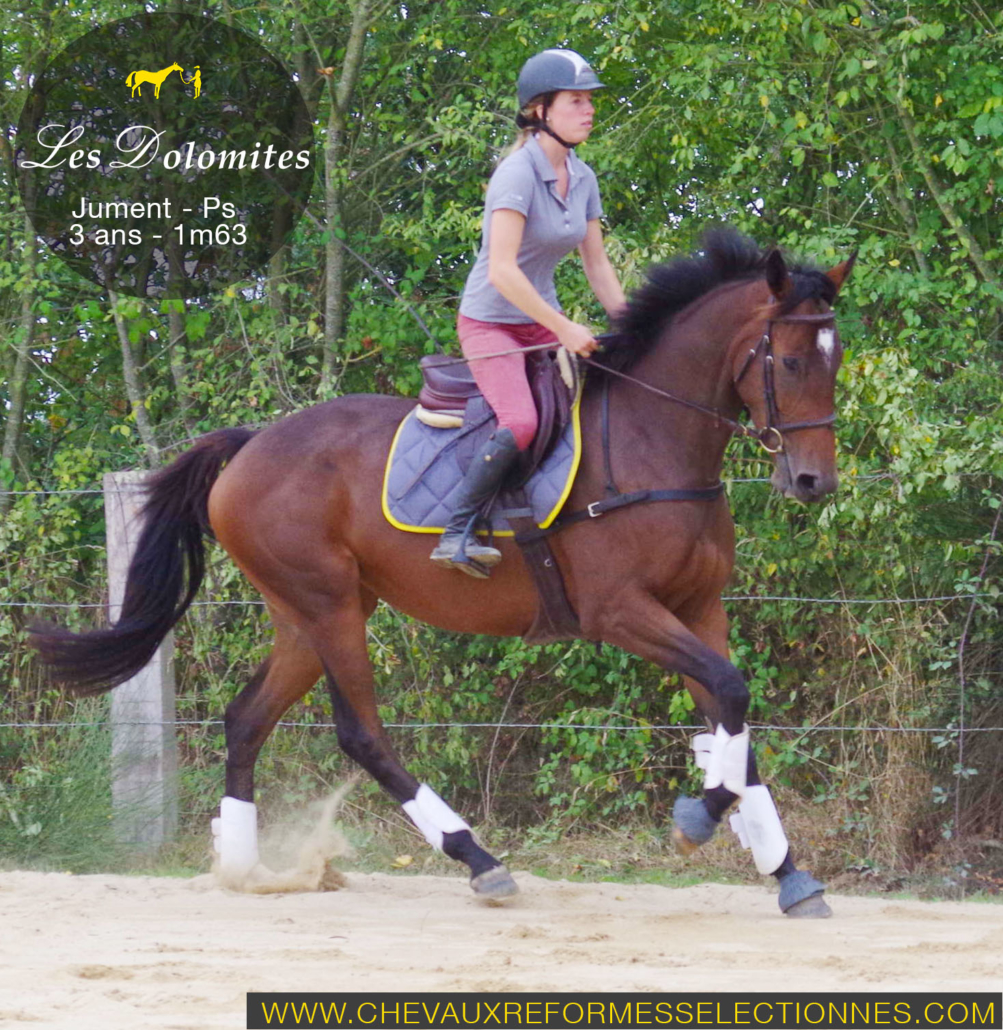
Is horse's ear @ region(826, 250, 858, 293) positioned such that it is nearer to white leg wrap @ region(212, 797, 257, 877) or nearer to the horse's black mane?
the horse's black mane

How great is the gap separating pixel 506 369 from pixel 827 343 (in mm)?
1182

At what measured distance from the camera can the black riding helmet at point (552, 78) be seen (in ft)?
16.6

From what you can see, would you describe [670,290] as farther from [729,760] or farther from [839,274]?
[729,760]

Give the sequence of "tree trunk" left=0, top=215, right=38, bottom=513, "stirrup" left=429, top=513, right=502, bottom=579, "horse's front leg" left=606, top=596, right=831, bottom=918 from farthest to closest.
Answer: "tree trunk" left=0, top=215, right=38, bottom=513
"stirrup" left=429, top=513, right=502, bottom=579
"horse's front leg" left=606, top=596, right=831, bottom=918

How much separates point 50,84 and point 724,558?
21.8ft

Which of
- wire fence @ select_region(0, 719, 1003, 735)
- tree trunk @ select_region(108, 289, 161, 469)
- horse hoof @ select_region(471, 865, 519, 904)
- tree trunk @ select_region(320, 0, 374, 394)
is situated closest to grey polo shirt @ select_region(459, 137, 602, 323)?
horse hoof @ select_region(471, 865, 519, 904)

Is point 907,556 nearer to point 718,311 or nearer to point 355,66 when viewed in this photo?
point 718,311

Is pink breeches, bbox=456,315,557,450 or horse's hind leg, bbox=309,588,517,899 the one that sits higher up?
pink breeches, bbox=456,315,557,450

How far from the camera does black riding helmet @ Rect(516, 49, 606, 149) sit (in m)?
5.07

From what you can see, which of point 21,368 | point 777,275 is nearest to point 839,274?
point 777,275

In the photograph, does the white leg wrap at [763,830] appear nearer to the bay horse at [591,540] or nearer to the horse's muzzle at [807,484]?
the bay horse at [591,540]

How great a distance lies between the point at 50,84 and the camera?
9.55 meters

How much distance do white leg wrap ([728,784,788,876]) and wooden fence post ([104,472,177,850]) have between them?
130 inches

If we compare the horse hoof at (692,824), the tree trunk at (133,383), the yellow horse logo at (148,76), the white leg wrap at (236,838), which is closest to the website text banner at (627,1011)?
the horse hoof at (692,824)
